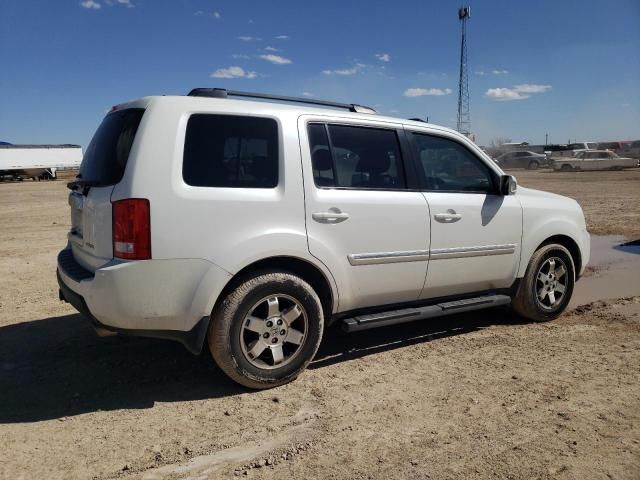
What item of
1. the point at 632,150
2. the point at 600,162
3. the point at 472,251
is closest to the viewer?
the point at 472,251

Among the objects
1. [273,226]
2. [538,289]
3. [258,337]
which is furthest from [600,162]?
[258,337]

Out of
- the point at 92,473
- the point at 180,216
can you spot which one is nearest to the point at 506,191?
the point at 180,216

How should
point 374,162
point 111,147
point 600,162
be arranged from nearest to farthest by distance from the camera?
point 111,147 < point 374,162 < point 600,162

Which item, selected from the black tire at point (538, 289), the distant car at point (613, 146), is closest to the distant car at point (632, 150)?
the distant car at point (613, 146)

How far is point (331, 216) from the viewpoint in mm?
3736

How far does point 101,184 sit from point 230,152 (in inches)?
33.8

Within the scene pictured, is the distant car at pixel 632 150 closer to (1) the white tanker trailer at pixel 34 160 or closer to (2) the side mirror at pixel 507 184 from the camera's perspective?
(2) the side mirror at pixel 507 184

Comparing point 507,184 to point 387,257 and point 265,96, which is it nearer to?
point 387,257

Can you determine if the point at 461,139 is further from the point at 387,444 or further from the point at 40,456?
the point at 40,456

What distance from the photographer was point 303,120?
3795mm

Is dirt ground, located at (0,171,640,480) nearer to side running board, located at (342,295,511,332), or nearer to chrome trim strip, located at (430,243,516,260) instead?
side running board, located at (342,295,511,332)

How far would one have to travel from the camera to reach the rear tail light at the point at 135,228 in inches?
123

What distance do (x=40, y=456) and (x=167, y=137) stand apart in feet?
6.45

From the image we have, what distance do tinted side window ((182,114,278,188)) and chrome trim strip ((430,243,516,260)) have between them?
1.56m
